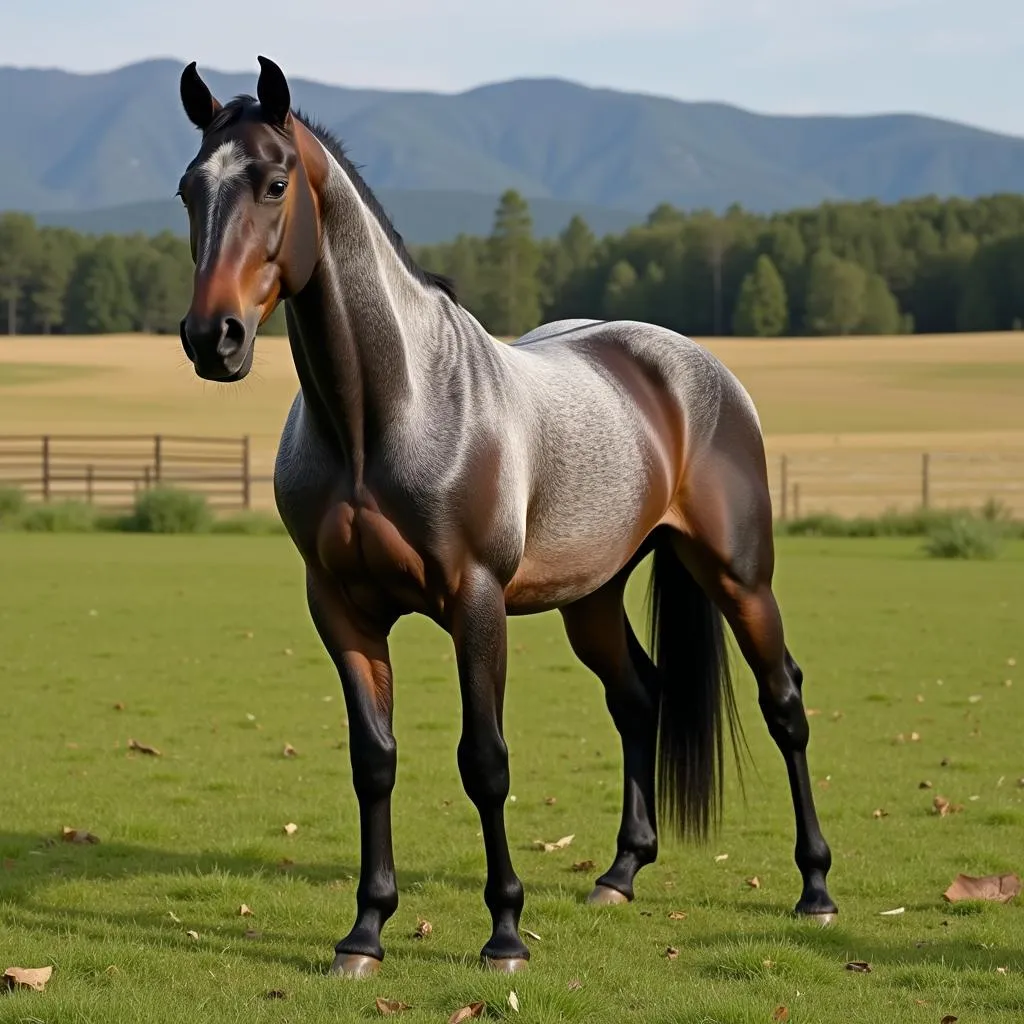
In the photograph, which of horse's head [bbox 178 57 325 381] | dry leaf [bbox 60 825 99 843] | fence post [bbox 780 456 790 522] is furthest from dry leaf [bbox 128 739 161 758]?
fence post [bbox 780 456 790 522]

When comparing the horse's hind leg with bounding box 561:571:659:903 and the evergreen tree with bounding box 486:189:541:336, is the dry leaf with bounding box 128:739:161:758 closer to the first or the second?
the horse's hind leg with bounding box 561:571:659:903

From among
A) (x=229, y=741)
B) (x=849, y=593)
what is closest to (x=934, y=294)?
(x=849, y=593)

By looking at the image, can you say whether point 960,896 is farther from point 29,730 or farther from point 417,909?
point 29,730

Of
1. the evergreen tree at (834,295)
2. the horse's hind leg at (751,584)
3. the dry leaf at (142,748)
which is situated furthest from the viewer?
the evergreen tree at (834,295)

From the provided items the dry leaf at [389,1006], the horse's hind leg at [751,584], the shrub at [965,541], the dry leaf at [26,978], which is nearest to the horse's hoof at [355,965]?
the dry leaf at [389,1006]

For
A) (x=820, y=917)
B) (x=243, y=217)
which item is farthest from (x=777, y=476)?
(x=243, y=217)

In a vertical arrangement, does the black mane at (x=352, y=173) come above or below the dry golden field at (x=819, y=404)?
above

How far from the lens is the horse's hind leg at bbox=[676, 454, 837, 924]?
645 centimetres

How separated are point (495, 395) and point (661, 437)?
1.21 m

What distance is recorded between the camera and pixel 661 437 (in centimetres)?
637

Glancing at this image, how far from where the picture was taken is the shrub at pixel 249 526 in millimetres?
31672

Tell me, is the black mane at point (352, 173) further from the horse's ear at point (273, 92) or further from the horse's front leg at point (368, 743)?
the horse's front leg at point (368, 743)

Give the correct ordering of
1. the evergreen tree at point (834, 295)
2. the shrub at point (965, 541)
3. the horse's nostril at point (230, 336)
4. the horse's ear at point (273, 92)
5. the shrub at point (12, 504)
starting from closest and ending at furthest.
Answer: the horse's nostril at point (230, 336), the horse's ear at point (273, 92), the shrub at point (965, 541), the shrub at point (12, 504), the evergreen tree at point (834, 295)

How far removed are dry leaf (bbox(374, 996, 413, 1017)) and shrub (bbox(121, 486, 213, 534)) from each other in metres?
27.2
